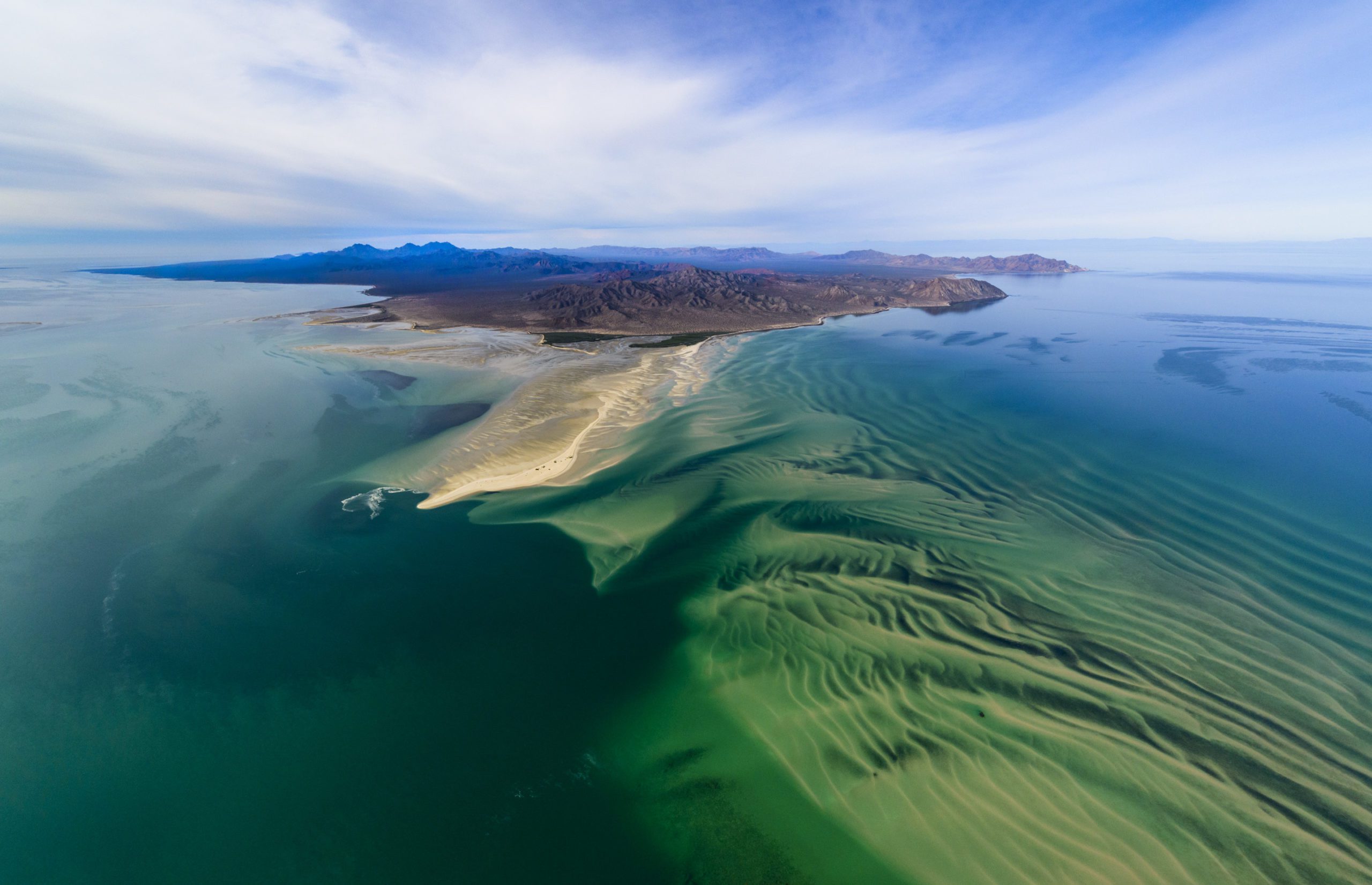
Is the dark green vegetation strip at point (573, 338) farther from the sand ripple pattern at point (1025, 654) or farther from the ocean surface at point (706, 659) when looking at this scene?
the sand ripple pattern at point (1025, 654)

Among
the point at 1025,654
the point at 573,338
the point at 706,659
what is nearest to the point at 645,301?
the point at 573,338

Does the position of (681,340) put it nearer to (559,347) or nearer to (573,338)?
(573,338)

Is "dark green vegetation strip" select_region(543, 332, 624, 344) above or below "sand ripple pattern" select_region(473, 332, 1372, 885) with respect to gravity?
above

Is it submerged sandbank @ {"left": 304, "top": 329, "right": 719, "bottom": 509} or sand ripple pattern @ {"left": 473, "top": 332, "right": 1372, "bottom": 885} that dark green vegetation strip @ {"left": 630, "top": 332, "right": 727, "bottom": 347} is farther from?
sand ripple pattern @ {"left": 473, "top": 332, "right": 1372, "bottom": 885}

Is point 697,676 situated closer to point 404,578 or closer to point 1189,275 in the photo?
point 404,578

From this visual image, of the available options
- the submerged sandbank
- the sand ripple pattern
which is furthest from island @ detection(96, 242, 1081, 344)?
the sand ripple pattern

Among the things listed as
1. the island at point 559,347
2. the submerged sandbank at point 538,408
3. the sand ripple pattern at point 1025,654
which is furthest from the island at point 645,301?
the sand ripple pattern at point 1025,654
